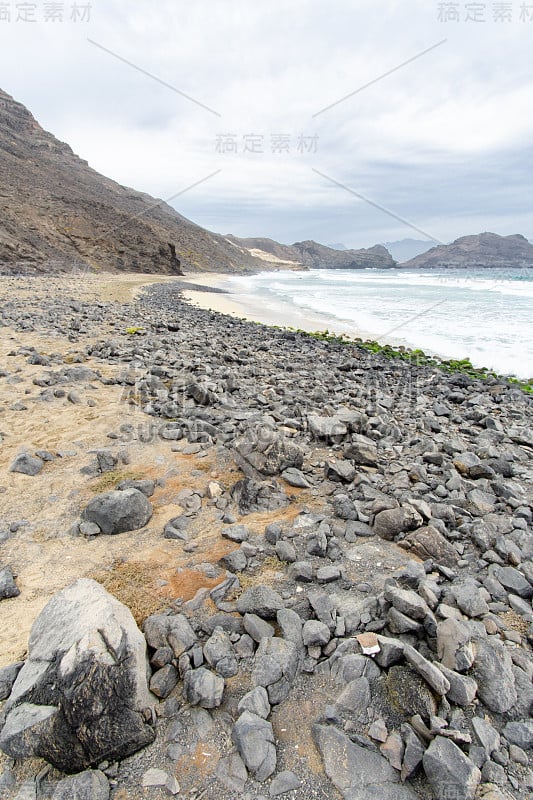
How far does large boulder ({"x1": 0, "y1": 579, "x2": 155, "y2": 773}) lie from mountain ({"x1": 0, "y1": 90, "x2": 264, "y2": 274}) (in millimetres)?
34088

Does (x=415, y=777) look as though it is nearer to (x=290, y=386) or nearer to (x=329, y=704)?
(x=329, y=704)

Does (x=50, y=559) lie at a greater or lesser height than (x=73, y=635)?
lesser

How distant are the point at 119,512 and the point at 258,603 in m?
1.62

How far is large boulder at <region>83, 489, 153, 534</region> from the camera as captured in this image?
149 inches

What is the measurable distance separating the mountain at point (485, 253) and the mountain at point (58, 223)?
110 m

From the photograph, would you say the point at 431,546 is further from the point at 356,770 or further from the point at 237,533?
the point at 356,770

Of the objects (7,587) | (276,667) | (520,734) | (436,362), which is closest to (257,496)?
(276,667)

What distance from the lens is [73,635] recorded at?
87.4 inches

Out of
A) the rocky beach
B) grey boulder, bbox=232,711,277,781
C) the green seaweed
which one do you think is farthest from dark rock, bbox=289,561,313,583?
the green seaweed

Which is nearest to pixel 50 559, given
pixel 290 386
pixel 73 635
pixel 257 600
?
pixel 73 635

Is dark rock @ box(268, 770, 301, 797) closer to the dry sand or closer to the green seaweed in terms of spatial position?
the dry sand

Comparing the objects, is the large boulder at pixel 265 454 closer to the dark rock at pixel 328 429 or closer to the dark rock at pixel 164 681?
the dark rock at pixel 328 429

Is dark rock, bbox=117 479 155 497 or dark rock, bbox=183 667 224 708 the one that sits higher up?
dark rock, bbox=183 667 224 708

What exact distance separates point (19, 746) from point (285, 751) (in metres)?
1.25
